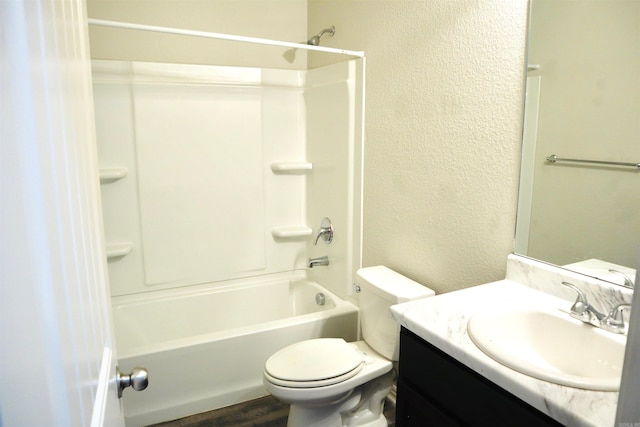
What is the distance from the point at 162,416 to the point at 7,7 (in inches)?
87.2

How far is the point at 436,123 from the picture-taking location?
1.86m

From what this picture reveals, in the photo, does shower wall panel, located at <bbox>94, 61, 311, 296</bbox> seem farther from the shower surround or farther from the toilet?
the toilet

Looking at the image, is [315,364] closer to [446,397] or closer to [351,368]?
[351,368]

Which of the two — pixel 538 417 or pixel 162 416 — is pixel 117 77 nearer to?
pixel 162 416

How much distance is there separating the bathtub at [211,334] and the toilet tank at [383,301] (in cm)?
43

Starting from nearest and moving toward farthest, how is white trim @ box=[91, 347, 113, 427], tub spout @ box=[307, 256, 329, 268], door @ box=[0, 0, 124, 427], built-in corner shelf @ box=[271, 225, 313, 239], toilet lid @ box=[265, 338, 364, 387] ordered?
door @ box=[0, 0, 124, 427] < white trim @ box=[91, 347, 113, 427] < toilet lid @ box=[265, 338, 364, 387] < tub spout @ box=[307, 256, 329, 268] < built-in corner shelf @ box=[271, 225, 313, 239]

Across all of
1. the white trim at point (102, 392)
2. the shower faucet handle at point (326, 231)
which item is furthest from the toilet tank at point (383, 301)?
the white trim at point (102, 392)

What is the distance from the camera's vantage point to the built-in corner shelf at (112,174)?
2348 mm

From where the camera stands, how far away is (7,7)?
0.29 meters

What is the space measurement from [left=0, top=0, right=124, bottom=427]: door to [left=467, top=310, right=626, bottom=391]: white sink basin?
919 mm

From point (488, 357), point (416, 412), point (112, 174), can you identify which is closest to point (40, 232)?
point (488, 357)

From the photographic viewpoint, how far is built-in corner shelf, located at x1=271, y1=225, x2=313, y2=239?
292 centimetres

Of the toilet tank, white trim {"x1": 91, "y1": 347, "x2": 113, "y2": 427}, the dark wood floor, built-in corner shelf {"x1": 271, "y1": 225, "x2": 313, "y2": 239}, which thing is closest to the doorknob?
white trim {"x1": 91, "y1": 347, "x2": 113, "y2": 427}

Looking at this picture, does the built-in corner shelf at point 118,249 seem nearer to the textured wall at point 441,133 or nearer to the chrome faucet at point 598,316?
the textured wall at point 441,133
